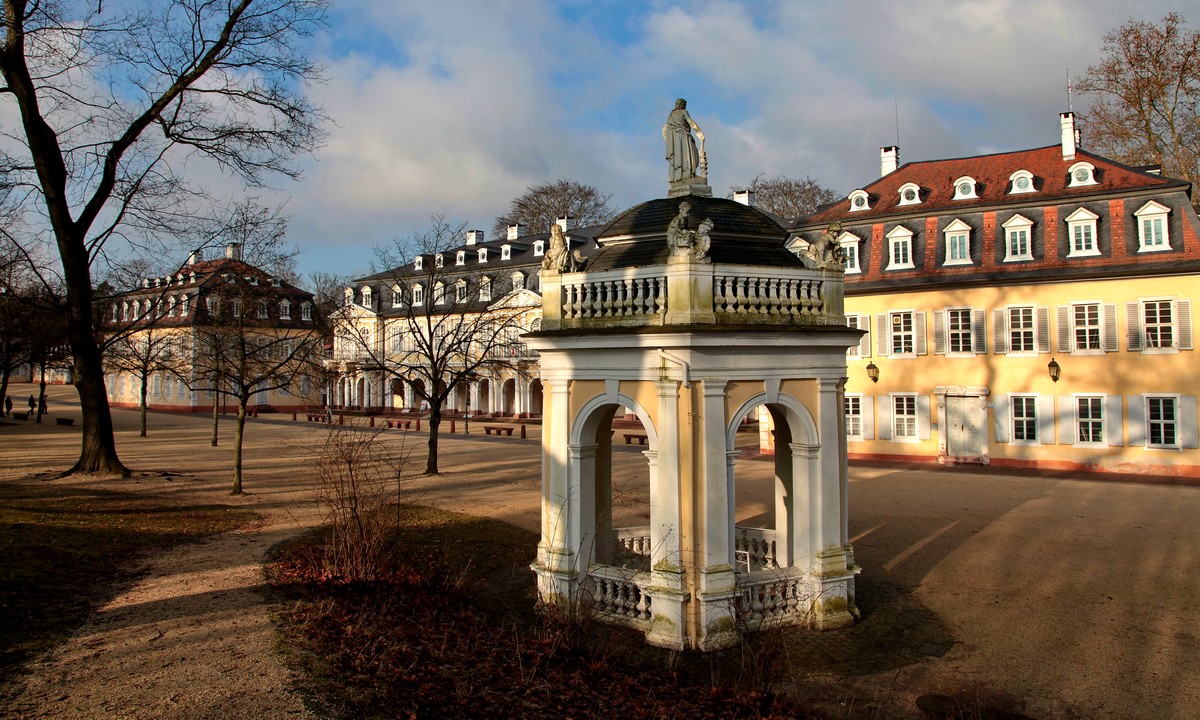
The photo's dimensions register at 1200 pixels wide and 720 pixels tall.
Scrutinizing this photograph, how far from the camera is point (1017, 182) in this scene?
28422mm

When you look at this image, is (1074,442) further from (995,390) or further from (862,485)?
(862,485)

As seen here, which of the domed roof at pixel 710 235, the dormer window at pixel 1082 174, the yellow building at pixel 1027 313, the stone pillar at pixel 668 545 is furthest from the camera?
the dormer window at pixel 1082 174

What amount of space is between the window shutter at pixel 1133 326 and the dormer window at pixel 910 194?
8292 mm

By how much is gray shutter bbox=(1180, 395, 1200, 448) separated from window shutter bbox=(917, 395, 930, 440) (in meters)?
7.59

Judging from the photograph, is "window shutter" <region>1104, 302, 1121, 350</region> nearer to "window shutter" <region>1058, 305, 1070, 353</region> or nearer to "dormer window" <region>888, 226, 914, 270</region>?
"window shutter" <region>1058, 305, 1070, 353</region>

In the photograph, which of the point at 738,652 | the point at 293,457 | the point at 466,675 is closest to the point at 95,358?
the point at 293,457

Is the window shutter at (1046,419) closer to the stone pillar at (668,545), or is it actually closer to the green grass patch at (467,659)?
the green grass patch at (467,659)

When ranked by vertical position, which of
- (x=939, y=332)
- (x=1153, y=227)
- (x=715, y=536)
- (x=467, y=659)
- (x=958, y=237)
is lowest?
(x=467, y=659)

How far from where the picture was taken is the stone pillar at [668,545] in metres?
8.86

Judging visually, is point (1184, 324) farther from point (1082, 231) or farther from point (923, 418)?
point (923, 418)

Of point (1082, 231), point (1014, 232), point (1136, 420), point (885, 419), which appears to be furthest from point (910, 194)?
point (1136, 420)

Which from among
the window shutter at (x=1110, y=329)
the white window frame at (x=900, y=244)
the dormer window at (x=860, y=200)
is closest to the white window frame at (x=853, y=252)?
the white window frame at (x=900, y=244)

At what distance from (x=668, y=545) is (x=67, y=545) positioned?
8.56m

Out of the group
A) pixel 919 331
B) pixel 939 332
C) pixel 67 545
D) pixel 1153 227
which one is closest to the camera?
pixel 67 545
